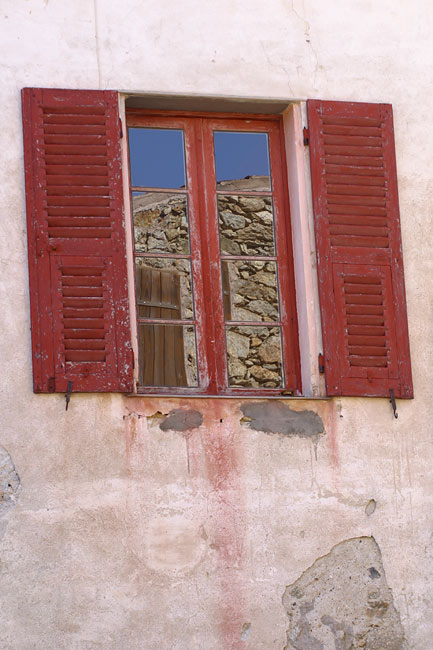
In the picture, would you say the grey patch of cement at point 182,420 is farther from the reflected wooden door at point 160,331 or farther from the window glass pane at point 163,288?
the window glass pane at point 163,288

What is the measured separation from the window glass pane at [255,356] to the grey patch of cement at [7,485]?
Answer: 4.60ft

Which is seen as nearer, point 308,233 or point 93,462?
point 93,462

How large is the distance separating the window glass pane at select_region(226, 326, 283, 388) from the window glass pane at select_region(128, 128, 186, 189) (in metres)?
0.85

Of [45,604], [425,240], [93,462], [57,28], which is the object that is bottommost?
[45,604]

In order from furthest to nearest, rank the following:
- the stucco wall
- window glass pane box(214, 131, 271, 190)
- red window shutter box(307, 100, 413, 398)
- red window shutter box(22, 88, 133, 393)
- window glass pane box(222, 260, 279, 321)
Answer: window glass pane box(214, 131, 271, 190), window glass pane box(222, 260, 279, 321), red window shutter box(307, 100, 413, 398), red window shutter box(22, 88, 133, 393), the stucco wall

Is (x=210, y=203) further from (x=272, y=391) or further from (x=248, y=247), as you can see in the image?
(x=272, y=391)

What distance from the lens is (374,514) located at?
8.19 meters

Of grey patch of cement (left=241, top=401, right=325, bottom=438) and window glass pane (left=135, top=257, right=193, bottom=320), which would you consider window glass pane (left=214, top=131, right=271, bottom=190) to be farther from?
grey patch of cement (left=241, top=401, right=325, bottom=438)

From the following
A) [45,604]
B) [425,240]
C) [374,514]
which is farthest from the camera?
[425,240]

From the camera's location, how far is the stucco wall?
7785 mm

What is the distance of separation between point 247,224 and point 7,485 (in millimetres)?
2058

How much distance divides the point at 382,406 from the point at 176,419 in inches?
41.6

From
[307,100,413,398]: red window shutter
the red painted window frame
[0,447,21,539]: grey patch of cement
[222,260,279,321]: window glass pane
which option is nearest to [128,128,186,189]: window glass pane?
the red painted window frame

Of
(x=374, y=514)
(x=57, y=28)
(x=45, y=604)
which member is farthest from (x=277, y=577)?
(x=57, y=28)
